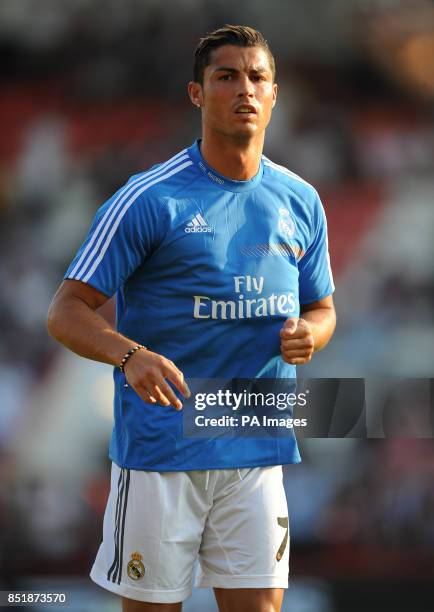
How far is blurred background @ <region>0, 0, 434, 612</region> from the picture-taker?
4.70m

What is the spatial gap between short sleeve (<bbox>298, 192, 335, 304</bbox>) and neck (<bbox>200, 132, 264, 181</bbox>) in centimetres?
23

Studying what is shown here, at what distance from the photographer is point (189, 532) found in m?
2.47

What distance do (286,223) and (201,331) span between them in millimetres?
368

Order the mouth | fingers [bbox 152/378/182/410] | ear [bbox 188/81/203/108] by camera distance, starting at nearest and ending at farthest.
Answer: fingers [bbox 152/378/182/410] < the mouth < ear [bbox 188/81/203/108]

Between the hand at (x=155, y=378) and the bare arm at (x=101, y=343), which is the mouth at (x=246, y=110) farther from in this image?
the hand at (x=155, y=378)

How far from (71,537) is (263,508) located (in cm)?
233

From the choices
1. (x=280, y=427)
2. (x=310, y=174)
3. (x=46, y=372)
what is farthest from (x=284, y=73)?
(x=280, y=427)

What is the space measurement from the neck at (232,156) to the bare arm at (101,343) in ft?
1.53

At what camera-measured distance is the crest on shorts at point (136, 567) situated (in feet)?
8.07

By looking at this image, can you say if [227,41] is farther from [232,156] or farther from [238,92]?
[232,156]

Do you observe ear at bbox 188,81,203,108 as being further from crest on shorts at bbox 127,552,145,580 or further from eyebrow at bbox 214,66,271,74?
crest on shorts at bbox 127,552,145,580

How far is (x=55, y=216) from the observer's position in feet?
16.0

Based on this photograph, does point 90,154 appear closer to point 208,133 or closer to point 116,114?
point 116,114

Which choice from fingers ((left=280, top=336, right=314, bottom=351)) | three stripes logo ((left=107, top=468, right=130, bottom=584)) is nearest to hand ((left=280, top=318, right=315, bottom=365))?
fingers ((left=280, top=336, right=314, bottom=351))
